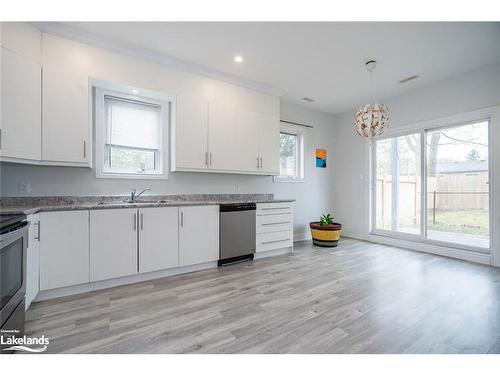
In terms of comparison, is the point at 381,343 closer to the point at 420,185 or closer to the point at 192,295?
the point at 192,295

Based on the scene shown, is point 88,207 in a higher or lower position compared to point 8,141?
lower

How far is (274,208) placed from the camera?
3666 millimetres

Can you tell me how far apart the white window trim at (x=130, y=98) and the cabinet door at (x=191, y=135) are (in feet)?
0.53

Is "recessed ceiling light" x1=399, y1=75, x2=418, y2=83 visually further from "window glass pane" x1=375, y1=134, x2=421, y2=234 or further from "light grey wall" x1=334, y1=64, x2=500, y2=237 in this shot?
"window glass pane" x1=375, y1=134, x2=421, y2=234

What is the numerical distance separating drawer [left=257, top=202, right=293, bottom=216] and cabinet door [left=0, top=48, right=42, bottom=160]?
8.77 ft

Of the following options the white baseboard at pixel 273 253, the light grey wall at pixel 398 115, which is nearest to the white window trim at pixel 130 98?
the white baseboard at pixel 273 253

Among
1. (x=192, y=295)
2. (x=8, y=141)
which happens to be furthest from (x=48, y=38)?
(x=192, y=295)

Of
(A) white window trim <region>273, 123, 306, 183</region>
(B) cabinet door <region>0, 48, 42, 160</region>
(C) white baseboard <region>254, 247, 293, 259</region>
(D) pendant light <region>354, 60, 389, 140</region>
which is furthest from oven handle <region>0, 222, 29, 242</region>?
(A) white window trim <region>273, 123, 306, 183</region>

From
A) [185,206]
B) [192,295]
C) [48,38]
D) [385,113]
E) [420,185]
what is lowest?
[192,295]

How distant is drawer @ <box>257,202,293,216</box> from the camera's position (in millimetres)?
3518
